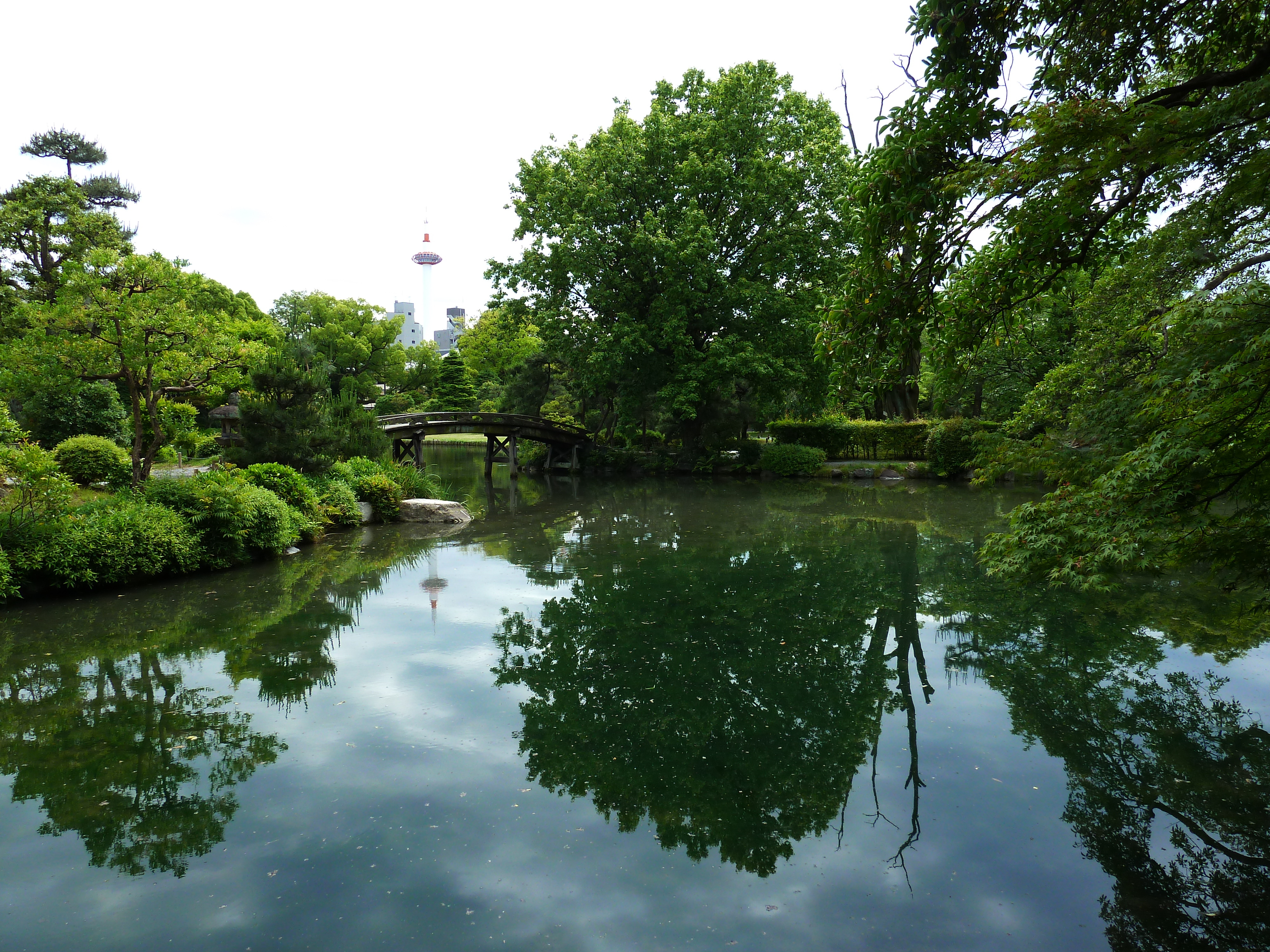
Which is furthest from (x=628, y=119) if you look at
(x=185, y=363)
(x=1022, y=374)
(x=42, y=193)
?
(x=42, y=193)

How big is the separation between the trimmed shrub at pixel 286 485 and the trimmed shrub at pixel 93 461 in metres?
2.74

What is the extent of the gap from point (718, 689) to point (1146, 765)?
3317 mm

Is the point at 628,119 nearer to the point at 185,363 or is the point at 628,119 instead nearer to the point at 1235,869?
the point at 185,363

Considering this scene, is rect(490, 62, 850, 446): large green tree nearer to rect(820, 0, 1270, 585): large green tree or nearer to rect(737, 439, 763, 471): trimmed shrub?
rect(737, 439, 763, 471): trimmed shrub

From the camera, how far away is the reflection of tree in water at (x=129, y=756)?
446 cm

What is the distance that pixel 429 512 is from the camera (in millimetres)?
17172

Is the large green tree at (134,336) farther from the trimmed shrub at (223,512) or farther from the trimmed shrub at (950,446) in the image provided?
the trimmed shrub at (950,446)

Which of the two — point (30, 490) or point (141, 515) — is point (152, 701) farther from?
point (141, 515)

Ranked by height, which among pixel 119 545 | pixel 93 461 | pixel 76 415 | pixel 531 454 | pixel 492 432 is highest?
pixel 76 415

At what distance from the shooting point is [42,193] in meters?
22.9

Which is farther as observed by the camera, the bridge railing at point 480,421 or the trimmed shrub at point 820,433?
the trimmed shrub at point 820,433

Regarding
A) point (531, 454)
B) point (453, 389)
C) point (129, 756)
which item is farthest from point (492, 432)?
point (129, 756)

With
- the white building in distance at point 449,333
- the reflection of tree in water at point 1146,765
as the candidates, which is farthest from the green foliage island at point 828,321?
the white building in distance at point 449,333

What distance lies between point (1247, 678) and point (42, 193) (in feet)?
104
